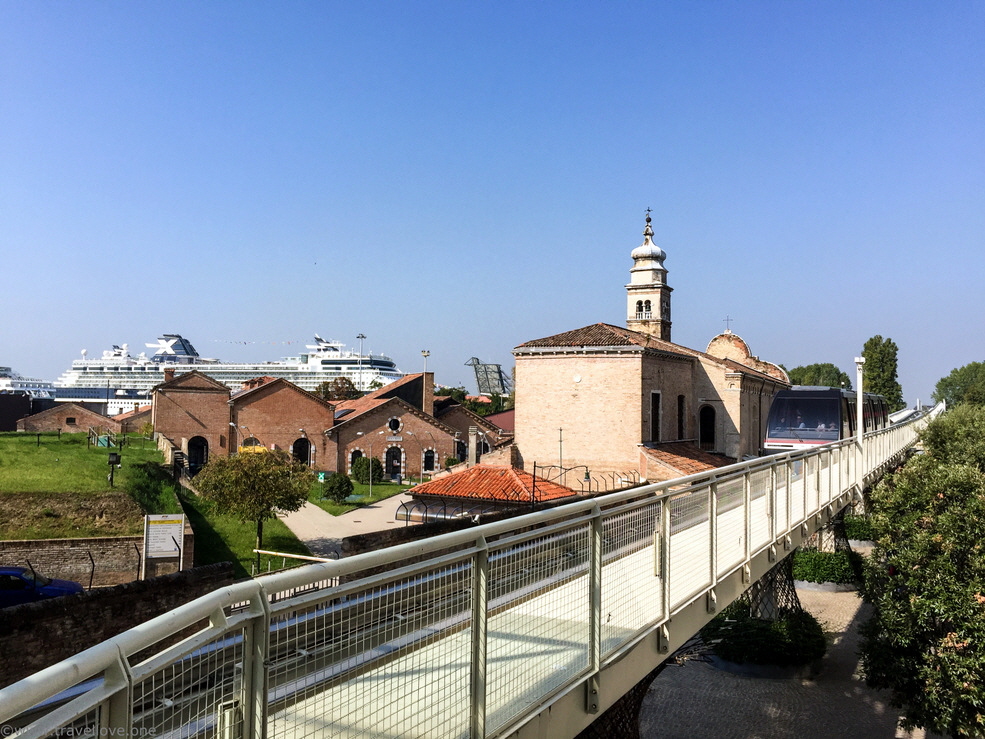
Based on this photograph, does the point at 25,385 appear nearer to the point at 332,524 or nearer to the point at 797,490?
the point at 332,524

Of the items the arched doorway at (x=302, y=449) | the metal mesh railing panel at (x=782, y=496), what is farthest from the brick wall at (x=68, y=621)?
the arched doorway at (x=302, y=449)

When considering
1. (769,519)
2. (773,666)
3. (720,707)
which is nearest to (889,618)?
(769,519)

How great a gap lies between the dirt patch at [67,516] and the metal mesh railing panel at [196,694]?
786 inches

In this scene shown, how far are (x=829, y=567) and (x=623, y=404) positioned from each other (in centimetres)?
932

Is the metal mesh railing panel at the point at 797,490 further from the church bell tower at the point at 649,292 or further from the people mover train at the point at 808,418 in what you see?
the church bell tower at the point at 649,292

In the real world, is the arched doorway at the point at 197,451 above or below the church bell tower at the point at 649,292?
below

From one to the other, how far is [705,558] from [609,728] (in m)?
3.57

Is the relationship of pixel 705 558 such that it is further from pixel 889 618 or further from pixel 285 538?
pixel 285 538

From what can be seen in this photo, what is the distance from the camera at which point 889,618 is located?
38.6 feet

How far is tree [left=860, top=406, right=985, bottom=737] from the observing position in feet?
34.5

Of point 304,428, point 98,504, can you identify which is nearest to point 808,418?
point 98,504

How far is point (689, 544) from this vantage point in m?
6.53

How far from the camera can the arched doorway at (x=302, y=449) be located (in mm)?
44812

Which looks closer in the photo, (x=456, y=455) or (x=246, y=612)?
(x=246, y=612)
